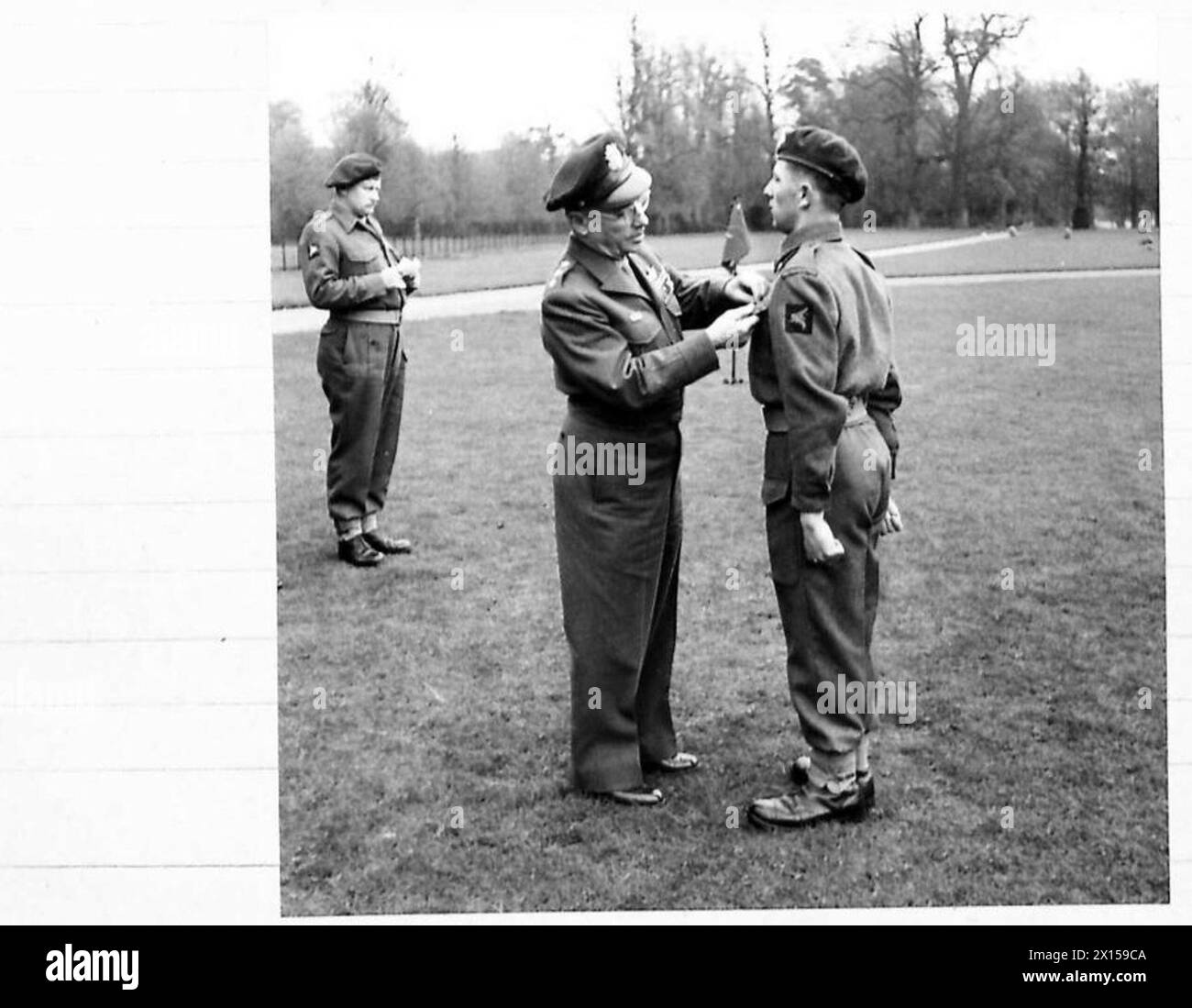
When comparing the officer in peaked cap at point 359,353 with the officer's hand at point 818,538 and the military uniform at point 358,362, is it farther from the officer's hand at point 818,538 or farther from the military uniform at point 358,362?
the officer's hand at point 818,538

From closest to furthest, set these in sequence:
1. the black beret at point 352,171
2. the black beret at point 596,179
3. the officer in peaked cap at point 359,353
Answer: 1. the black beret at point 596,179
2. the black beret at point 352,171
3. the officer in peaked cap at point 359,353

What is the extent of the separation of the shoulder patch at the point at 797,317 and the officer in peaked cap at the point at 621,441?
0.11 metres

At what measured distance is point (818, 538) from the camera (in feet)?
11.5

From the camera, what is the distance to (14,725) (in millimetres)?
3791

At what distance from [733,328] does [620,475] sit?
1.53 feet

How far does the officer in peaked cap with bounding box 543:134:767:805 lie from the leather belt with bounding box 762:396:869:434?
0.17 metres

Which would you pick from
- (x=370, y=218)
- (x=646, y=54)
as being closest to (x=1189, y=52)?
(x=646, y=54)

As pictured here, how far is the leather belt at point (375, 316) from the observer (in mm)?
5150

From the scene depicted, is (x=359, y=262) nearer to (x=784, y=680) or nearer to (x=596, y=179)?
(x=596, y=179)

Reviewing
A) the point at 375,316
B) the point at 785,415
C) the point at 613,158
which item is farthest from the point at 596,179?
the point at 375,316

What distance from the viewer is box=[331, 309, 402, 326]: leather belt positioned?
16.9ft

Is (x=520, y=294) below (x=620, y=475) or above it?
above

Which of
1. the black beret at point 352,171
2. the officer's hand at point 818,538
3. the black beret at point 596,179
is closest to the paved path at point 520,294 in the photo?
the black beret at point 596,179
